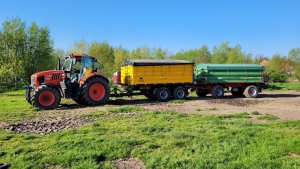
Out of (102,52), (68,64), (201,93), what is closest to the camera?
(68,64)

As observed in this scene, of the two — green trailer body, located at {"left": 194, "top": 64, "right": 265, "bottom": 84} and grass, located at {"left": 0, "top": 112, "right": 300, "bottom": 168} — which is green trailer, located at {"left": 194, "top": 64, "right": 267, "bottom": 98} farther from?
grass, located at {"left": 0, "top": 112, "right": 300, "bottom": 168}

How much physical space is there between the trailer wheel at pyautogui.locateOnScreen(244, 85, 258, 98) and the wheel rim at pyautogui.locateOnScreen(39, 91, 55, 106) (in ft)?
43.9

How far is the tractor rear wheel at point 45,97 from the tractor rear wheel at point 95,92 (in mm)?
1527

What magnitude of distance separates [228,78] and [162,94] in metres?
5.32

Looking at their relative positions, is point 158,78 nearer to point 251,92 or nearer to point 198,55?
point 251,92

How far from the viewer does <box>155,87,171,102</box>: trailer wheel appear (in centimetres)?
1961

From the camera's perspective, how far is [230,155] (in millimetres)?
6793

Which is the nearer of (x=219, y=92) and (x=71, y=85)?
(x=71, y=85)

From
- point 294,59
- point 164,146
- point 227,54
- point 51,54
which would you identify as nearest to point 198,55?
point 227,54

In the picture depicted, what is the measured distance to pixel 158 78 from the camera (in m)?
19.6

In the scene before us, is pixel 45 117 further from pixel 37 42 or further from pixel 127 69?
pixel 37 42

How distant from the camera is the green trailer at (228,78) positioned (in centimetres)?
2186

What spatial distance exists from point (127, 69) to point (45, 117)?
8.16 meters

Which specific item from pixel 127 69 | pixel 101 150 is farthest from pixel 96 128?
pixel 127 69
